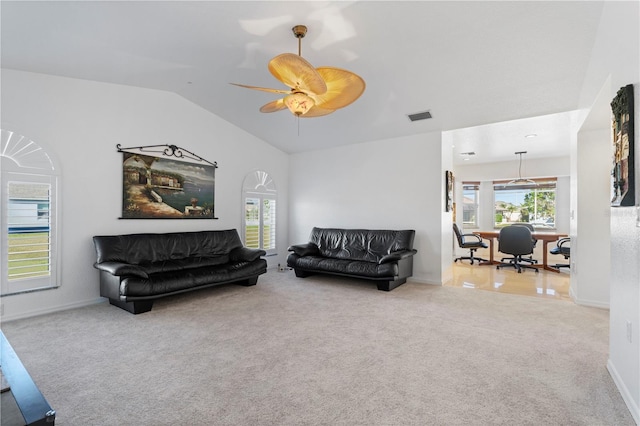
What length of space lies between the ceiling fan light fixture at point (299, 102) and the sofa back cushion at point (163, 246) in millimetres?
3200

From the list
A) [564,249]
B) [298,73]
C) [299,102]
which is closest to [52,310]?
[299,102]

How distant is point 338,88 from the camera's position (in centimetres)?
273

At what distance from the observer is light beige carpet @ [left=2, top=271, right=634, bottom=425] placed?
1924 millimetres

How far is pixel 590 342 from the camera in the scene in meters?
2.95

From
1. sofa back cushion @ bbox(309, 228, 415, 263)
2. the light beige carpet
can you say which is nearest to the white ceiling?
sofa back cushion @ bbox(309, 228, 415, 263)

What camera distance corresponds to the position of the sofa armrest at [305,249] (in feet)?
19.3

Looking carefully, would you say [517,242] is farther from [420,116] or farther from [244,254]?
[244,254]

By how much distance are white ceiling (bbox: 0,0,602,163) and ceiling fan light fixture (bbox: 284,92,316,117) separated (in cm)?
85

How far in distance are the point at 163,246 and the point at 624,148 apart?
5.29 m

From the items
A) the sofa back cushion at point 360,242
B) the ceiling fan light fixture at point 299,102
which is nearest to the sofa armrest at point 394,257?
the sofa back cushion at point 360,242

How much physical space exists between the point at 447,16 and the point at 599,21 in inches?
54.1

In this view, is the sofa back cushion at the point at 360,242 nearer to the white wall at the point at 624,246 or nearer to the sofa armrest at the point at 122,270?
the white wall at the point at 624,246

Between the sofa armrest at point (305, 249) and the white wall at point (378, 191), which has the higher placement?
the white wall at point (378, 191)

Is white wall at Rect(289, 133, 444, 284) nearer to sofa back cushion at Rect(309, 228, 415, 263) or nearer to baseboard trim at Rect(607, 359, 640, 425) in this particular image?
sofa back cushion at Rect(309, 228, 415, 263)
